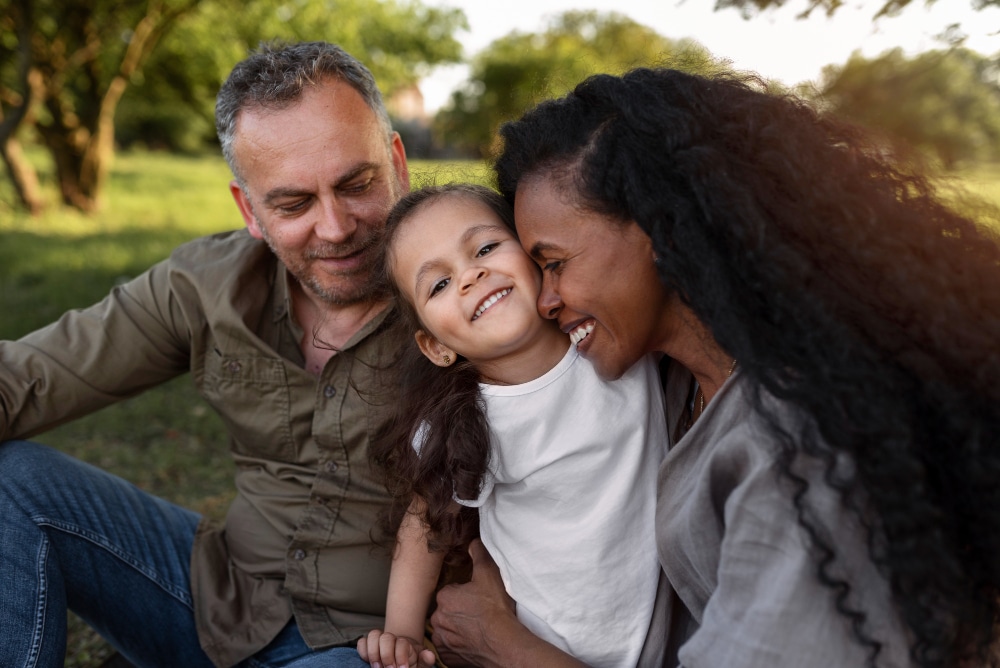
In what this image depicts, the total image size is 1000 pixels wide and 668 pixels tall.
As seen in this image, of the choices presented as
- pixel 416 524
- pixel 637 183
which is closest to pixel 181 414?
pixel 416 524

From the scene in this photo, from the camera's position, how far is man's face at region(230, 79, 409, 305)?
2.88m

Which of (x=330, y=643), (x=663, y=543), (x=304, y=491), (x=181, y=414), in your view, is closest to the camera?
(x=663, y=543)

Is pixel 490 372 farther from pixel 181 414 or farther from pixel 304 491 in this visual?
pixel 181 414

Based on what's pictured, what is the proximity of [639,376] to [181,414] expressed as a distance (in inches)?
184

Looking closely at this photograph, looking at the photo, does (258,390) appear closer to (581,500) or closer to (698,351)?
(581,500)

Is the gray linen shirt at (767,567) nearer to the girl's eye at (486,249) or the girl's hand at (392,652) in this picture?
the girl's eye at (486,249)

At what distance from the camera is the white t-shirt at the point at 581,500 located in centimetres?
218

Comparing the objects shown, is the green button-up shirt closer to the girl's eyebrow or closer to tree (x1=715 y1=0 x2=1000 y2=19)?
the girl's eyebrow

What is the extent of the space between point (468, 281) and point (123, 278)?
7592 mm

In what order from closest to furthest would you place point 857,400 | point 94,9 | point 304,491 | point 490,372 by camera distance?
1. point 857,400
2. point 490,372
3. point 304,491
4. point 94,9

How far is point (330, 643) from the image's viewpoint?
269cm

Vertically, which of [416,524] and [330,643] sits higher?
[416,524]

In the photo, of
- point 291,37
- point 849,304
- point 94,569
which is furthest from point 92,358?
point 291,37

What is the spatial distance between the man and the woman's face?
840 millimetres
